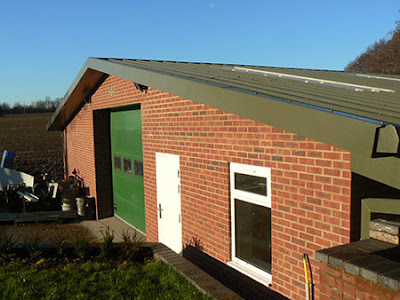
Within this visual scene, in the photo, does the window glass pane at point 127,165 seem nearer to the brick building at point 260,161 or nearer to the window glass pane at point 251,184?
the brick building at point 260,161

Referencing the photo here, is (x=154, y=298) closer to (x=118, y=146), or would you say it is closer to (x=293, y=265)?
(x=293, y=265)

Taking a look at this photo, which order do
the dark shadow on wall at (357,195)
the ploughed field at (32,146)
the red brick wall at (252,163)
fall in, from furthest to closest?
the ploughed field at (32,146), the red brick wall at (252,163), the dark shadow on wall at (357,195)

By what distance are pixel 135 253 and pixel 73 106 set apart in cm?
839

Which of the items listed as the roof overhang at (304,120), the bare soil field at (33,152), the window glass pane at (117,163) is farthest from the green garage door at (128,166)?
the roof overhang at (304,120)

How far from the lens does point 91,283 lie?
509 cm

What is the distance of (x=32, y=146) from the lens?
3672cm

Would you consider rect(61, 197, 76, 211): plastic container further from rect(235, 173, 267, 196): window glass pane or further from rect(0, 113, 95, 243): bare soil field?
rect(235, 173, 267, 196): window glass pane

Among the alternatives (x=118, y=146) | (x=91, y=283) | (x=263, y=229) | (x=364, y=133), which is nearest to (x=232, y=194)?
(x=263, y=229)

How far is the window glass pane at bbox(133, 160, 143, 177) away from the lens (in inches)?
384

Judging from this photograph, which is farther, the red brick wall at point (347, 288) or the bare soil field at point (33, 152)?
the bare soil field at point (33, 152)

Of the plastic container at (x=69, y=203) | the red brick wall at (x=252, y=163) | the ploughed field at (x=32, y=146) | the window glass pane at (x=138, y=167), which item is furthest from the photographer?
the ploughed field at (x=32, y=146)

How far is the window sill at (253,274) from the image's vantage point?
5.07m

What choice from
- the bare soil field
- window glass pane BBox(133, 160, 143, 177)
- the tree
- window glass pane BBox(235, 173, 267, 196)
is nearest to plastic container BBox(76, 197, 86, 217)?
the bare soil field

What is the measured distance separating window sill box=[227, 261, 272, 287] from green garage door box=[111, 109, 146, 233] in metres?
4.69
